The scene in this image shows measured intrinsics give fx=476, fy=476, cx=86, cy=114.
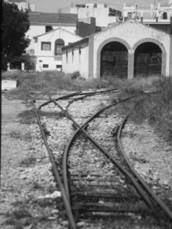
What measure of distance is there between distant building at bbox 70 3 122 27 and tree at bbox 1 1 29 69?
116ft

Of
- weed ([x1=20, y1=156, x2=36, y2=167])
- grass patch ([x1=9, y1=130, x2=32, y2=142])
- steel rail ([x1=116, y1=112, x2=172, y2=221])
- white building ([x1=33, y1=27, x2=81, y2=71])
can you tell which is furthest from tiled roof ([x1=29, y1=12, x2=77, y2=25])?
weed ([x1=20, y1=156, x2=36, y2=167])

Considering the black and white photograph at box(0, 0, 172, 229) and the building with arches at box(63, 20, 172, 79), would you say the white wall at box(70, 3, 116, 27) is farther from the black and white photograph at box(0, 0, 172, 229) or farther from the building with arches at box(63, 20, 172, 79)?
the black and white photograph at box(0, 0, 172, 229)

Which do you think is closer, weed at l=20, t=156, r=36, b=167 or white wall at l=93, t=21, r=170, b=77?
weed at l=20, t=156, r=36, b=167

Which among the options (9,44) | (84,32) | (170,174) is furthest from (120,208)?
(84,32)

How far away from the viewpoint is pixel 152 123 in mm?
15406

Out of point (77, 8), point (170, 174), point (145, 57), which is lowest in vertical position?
point (170, 174)

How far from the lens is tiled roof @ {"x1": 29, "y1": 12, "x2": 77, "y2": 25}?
7575 centimetres

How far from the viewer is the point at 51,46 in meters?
68.5

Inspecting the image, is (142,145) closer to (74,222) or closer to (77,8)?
(74,222)

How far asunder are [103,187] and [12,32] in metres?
41.8

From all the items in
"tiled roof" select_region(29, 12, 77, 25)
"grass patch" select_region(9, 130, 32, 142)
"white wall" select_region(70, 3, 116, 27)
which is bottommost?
"grass patch" select_region(9, 130, 32, 142)

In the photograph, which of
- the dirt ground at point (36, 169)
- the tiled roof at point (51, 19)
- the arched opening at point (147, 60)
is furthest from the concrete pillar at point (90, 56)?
the tiled roof at point (51, 19)

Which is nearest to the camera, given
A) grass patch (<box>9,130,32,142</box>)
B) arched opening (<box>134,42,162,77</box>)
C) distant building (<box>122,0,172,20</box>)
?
grass patch (<box>9,130,32,142</box>)

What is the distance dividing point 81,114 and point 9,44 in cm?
3127
